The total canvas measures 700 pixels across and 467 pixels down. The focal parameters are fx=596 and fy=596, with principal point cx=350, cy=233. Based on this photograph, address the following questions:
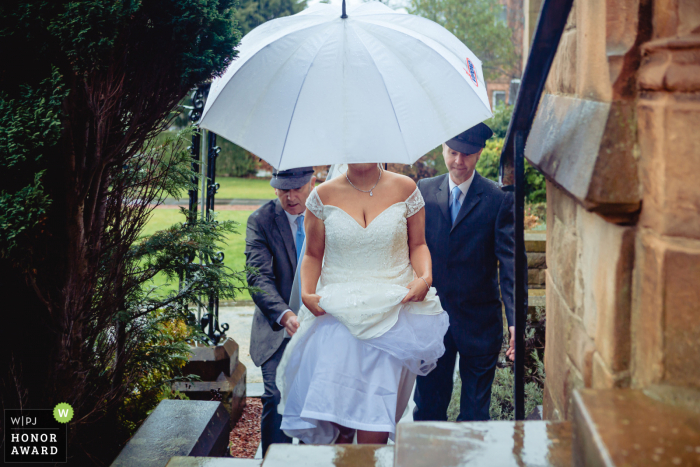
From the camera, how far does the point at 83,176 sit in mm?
2664

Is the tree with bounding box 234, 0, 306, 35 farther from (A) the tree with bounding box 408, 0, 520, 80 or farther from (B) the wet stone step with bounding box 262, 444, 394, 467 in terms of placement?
(B) the wet stone step with bounding box 262, 444, 394, 467

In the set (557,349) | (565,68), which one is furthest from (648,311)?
(565,68)

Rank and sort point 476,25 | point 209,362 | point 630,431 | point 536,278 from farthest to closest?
1. point 476,25
2. point 536,278
3. point 209,362
4. point 630,431

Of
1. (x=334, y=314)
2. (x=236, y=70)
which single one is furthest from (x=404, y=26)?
(x=334, y=314)

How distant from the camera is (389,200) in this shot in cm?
320

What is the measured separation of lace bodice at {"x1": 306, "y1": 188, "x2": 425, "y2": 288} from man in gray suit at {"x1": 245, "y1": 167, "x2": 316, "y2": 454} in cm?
75

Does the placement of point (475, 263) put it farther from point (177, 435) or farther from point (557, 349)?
point (177, 435)

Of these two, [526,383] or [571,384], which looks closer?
[571,384]

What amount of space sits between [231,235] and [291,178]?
12.9 m

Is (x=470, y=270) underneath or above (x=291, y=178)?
underneath

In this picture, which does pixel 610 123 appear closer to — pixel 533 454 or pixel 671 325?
pixel 671 325

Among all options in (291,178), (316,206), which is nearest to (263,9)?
(291,178)

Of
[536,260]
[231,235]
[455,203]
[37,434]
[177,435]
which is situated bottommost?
[231,235]

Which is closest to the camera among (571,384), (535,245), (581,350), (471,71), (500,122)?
(581,350)
